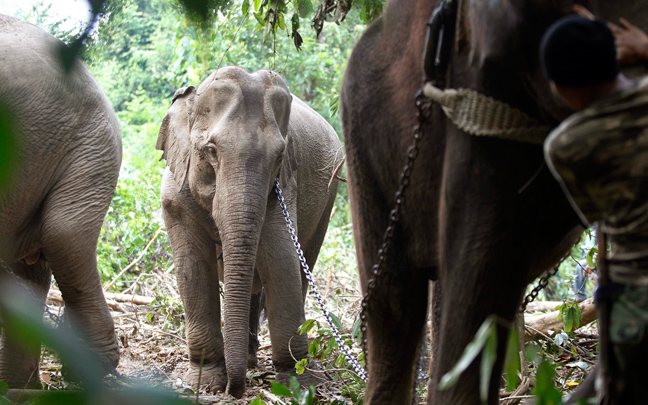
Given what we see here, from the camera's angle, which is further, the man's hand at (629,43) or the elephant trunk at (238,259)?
the elephant trunk at (238,259)

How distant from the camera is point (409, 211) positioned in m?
2.14

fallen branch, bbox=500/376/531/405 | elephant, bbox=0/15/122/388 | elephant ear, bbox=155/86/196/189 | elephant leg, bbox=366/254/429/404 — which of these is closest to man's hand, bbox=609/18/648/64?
elephant leg, bbox=366/254/429/404

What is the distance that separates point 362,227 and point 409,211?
28cm

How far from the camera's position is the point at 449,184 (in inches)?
72.9

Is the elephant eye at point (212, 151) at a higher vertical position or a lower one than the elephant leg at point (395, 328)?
higher

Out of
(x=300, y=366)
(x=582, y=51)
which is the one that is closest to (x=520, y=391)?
(x=300, y=366)

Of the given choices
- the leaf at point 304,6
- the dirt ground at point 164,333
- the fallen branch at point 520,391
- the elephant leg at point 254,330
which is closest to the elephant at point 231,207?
the dirt ground at point 164,333

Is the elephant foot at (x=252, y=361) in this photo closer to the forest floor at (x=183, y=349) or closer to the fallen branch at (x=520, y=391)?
the forest floor at (x=183, y=349)

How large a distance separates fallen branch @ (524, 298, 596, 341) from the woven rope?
284 cm

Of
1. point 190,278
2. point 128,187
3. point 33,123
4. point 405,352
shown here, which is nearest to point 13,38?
point 33,123

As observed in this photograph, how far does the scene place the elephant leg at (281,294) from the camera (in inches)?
190

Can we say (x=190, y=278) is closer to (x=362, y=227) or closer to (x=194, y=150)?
(x=194, y=150)

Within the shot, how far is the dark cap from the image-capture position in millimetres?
1291

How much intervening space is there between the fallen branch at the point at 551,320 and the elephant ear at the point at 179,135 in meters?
2.42
